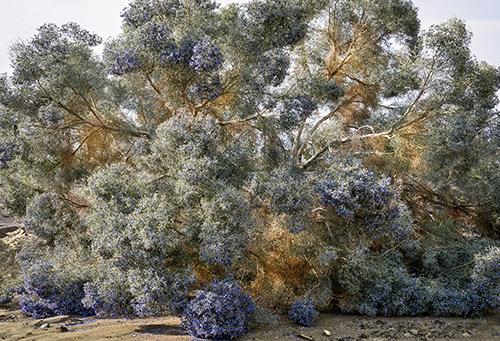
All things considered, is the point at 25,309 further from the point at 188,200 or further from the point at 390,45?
the point at 390,45

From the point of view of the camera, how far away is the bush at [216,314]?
26.0 ft

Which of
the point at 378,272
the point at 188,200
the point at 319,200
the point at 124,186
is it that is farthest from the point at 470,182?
the point at 124,186

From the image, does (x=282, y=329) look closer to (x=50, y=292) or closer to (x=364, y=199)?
(x=364, y=199)

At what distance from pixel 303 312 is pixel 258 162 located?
5.38 metres

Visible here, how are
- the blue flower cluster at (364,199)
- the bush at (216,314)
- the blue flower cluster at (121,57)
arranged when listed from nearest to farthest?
1. the bush at (216,314)
2. the blue flower cluster at (364,199)
3. the blue flower cluster at (121,57)

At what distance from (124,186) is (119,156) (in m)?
5.50

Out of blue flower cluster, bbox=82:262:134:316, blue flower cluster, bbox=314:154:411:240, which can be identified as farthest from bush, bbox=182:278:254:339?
blue flower cluster, bbox=314:154:411:240

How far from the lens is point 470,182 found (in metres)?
12.0

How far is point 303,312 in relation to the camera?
9.16m

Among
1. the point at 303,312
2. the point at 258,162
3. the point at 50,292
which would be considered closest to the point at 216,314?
the point at 303,312

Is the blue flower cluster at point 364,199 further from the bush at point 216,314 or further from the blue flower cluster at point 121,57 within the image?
the blue flower cluster at point 121,57

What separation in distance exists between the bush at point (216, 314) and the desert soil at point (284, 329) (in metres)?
0.33

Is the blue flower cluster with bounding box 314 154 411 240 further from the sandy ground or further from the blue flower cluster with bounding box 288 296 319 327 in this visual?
the blue flower cluster with bounding box 288 296 319 327

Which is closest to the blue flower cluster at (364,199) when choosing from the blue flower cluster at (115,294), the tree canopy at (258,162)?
the tree canopy at (258,162)
